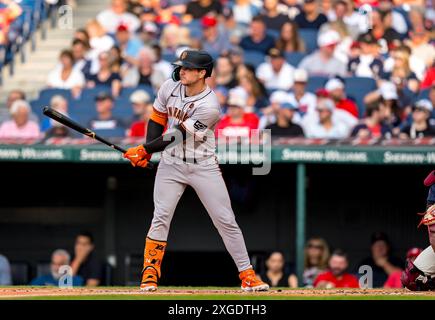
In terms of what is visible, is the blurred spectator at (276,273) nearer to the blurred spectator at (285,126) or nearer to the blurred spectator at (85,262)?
the blurred spectator at (285,126)

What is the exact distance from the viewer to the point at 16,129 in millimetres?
14141

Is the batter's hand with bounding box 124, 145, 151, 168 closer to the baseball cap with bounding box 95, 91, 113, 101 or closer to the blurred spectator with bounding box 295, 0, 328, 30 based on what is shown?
the baseball cap with bounding box 95, 91, 113, 101

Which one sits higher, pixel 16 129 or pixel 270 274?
pixel 16 129

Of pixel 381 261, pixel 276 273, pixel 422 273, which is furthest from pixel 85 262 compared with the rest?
pixel 422 273

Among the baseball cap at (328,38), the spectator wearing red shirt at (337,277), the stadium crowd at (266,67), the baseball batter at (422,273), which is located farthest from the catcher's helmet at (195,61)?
the baseball cap at (328,38)

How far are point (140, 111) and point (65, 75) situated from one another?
1.63 m

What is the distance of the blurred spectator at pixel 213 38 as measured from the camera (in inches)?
619

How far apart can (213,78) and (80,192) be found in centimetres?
196

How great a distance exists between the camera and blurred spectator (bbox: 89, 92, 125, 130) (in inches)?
557

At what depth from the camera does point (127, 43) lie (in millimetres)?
15836

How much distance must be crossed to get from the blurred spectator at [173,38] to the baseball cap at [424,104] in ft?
10.1

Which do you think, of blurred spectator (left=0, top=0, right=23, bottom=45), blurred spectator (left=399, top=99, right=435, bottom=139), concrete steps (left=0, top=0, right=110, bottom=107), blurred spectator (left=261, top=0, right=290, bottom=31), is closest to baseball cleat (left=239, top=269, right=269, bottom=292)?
blurred spectator (left=399, top=99, right=435, bottom=139)

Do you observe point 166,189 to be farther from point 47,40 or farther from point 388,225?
point 47,40

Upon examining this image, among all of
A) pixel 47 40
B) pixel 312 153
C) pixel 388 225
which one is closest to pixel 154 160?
pixel 312 153
